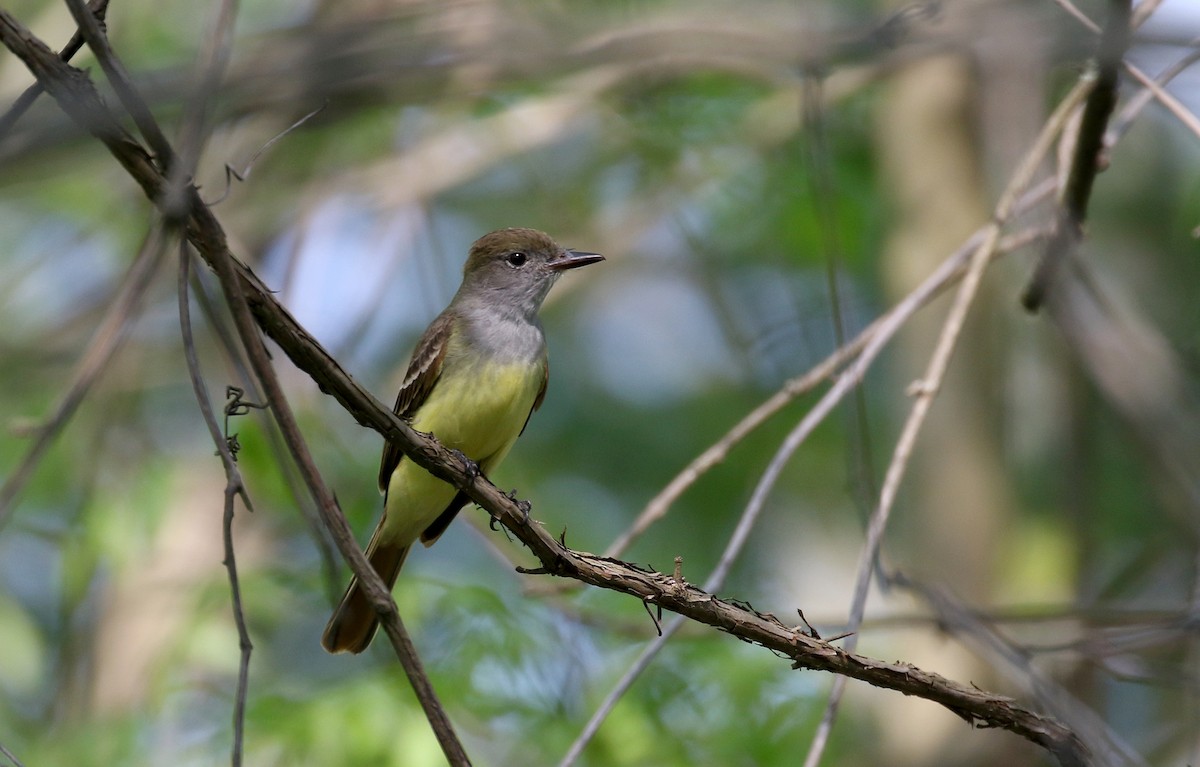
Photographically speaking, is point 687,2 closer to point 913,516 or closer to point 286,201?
point 286,201

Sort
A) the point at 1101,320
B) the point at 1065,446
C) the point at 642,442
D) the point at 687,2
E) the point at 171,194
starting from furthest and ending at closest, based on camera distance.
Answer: the point at 642,442, the point at 687,2, the point at 1065,446, the point at 1101,320, the point at 171,194

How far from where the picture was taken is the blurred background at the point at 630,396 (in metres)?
3.70

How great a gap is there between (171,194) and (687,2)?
5.56 m

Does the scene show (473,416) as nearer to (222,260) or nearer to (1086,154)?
(1086,154)

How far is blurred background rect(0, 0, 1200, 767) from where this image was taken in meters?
3.70

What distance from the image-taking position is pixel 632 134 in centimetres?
718

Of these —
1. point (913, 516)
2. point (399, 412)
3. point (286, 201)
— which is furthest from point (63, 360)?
point (913, 516)

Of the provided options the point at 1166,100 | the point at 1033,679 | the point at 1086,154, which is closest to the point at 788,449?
the point at 1033,679

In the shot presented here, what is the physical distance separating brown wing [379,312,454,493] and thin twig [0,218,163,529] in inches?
92.1

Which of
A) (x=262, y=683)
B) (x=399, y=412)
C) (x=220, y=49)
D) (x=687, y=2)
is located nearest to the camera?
(x=220, y=49)

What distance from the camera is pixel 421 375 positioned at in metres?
4.51

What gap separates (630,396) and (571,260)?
502 cm

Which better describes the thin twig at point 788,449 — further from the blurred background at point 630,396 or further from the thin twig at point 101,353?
the thin twig at point 101,353

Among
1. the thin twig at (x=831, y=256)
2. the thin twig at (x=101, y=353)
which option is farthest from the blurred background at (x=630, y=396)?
the thin twig at (x=101, y=353)
